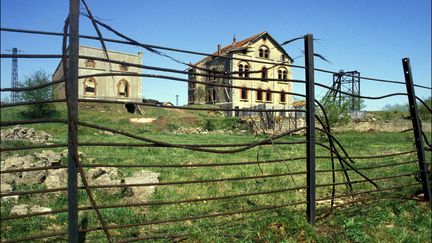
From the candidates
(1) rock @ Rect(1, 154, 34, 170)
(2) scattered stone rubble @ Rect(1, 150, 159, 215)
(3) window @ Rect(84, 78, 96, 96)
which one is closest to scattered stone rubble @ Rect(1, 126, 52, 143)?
(1) rock @ Rect(1, 154, 34, 170)

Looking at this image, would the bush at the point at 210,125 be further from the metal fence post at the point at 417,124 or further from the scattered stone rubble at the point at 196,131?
the metal fence post at the point at 417,124

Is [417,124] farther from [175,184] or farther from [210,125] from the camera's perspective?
[210,125]

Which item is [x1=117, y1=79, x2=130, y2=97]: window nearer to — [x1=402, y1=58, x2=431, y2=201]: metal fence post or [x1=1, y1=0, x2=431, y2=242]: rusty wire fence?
[x1=1, y1=0, x2=431, y2=242]: rusty wire fence

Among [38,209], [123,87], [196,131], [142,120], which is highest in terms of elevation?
[123,87]

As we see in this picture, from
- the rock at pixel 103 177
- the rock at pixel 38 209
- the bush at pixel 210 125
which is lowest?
the rock at pixel 38 209

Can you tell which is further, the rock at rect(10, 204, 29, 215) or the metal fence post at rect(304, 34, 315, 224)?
the rock at rect(10, 204, 29, 215)

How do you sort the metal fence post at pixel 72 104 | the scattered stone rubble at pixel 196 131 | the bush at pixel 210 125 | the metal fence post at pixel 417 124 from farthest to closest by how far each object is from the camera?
1. the bush at pixel 210 125
2. the scattered stone rubble at pixel 196 131
3. the metal fence post at pixel 417 124
4. the metal fence post at pixel 72 104

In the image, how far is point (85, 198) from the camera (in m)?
5.62

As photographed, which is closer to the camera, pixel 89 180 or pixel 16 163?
pixel 89 180

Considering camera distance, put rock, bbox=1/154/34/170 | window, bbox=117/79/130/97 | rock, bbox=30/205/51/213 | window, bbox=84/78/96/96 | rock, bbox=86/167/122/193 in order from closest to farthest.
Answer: rock, bbox=30/205/51/213 → rock, bbox=86/167/122/193 → rock, bbox=1/154/34/170 → window, bbox=84/78/96/96 → window, bbox=117/79/130/97

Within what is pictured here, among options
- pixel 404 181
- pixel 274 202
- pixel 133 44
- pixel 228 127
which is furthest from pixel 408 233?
pixel 228 127

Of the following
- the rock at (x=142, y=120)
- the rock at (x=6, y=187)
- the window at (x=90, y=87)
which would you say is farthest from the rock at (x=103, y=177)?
the window at (x=90, y=87)

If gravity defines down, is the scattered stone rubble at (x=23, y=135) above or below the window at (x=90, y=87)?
below

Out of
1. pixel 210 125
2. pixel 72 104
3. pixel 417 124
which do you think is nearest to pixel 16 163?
pixel 72 104
